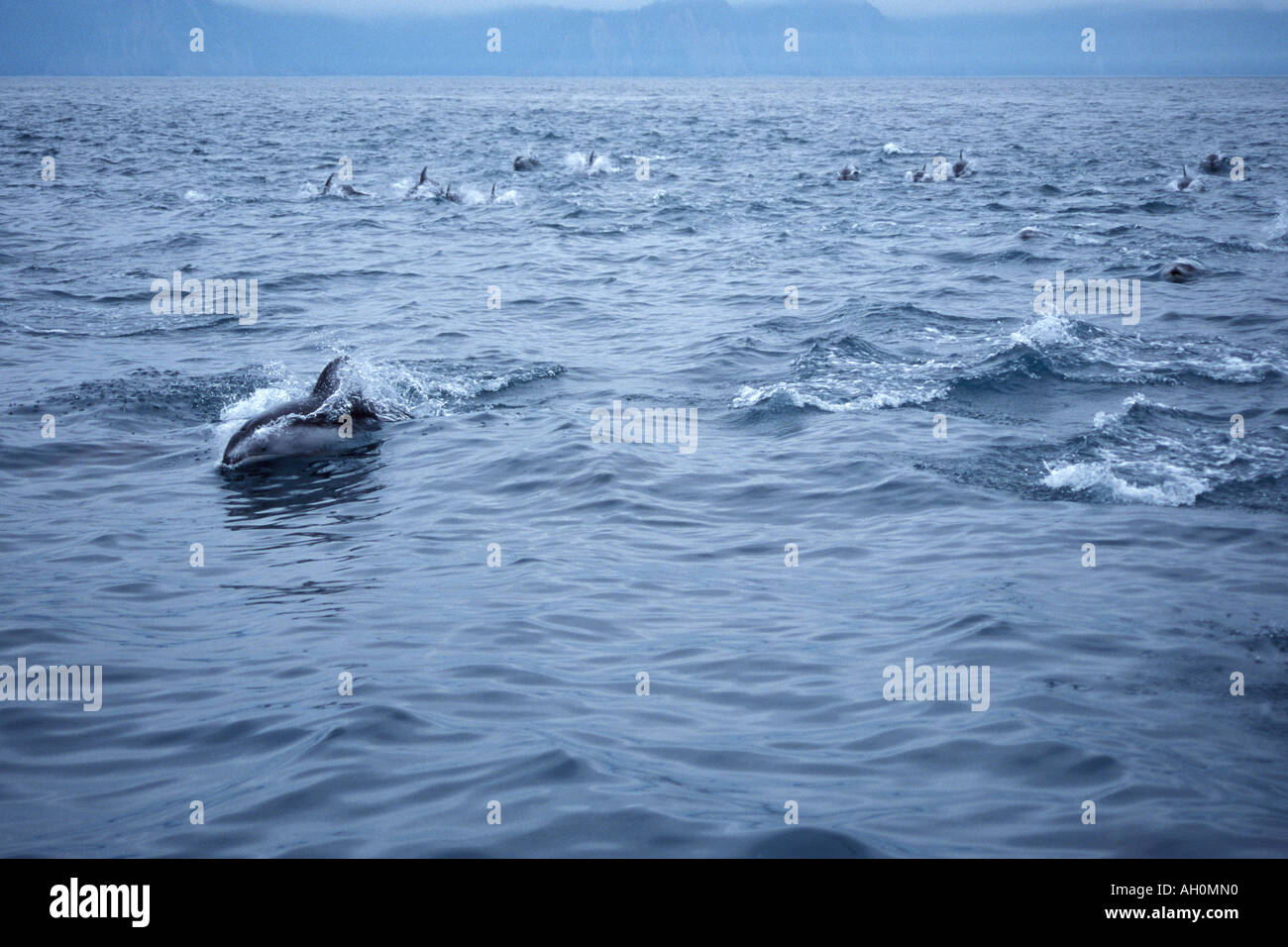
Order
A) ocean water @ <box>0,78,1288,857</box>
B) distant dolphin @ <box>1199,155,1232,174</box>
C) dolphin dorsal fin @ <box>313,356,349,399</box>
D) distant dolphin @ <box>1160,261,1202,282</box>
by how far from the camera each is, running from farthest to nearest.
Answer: distant dolphin @ <box>1199,155,1232,174</box>
distant dolphin @ <box>1160,261,1202,282</box>
dolphin dorsal fin @ <box>313,356,349,399</box>
ocean water @ <box>0,78,1288,857</box>

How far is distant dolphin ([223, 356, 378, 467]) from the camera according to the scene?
1027 centimetres

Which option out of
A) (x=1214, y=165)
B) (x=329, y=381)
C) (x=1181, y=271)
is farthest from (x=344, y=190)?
(x=1214, y=165)

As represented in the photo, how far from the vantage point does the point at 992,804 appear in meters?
4.86

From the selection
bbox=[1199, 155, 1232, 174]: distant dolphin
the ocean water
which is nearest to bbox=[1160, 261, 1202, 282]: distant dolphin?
the ocean water

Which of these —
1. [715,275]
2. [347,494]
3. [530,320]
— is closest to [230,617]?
[347,494]

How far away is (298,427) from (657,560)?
4.46 meters

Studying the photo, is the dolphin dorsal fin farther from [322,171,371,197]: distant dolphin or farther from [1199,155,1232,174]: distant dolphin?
[1199,155,1232,174]: distant dolphin

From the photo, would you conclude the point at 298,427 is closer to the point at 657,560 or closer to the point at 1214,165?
the point at 657,560

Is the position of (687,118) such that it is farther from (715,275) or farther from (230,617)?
(230,617)

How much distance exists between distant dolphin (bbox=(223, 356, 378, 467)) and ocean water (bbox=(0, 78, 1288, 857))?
24cm

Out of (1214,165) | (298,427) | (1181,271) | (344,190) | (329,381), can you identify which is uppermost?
Answer: (1214,165)

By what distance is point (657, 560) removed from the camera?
7977mm
